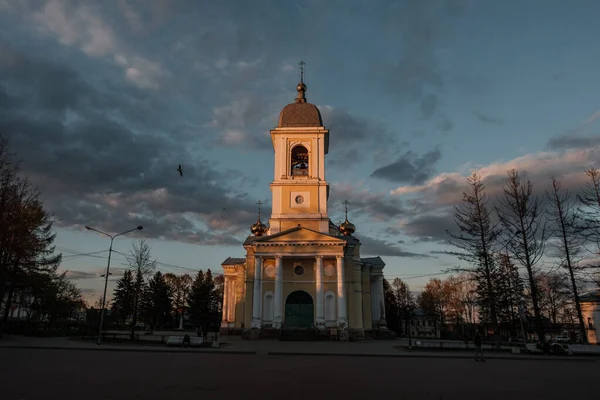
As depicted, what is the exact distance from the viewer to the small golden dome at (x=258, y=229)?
41625mm

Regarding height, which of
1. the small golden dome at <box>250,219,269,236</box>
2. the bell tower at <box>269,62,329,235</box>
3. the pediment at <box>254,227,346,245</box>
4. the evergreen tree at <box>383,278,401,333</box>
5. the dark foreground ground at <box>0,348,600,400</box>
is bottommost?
the dark foreground ground at <box>0,348,600,400</box>

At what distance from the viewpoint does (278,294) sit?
114 ft

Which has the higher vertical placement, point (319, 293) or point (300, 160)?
point (300, 160)

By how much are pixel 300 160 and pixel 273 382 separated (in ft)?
105

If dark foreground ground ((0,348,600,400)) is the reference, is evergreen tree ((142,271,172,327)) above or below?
above

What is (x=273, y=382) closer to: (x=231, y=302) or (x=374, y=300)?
(x=374, y=300)

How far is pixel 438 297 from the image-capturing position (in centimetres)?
7144

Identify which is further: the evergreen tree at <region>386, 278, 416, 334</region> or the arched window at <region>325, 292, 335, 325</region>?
the evergreen tree at <region>386, 278, 416, 334</region>

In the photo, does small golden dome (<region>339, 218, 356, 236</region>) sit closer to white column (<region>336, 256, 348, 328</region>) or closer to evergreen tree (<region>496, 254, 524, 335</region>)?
white column (<region>336, 256, 348, 328</region>)

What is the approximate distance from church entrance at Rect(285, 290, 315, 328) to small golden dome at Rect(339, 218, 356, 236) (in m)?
9.45

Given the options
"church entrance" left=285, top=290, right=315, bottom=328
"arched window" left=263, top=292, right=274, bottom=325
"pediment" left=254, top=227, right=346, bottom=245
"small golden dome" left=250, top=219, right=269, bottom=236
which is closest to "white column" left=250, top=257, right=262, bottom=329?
"arched window" left=263, top=292, right=274, bottom=325

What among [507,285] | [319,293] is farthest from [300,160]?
[507,285]

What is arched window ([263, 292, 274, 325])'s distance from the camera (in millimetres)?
35253

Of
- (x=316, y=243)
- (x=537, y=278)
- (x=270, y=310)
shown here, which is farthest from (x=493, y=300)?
(x=270, y=310)
